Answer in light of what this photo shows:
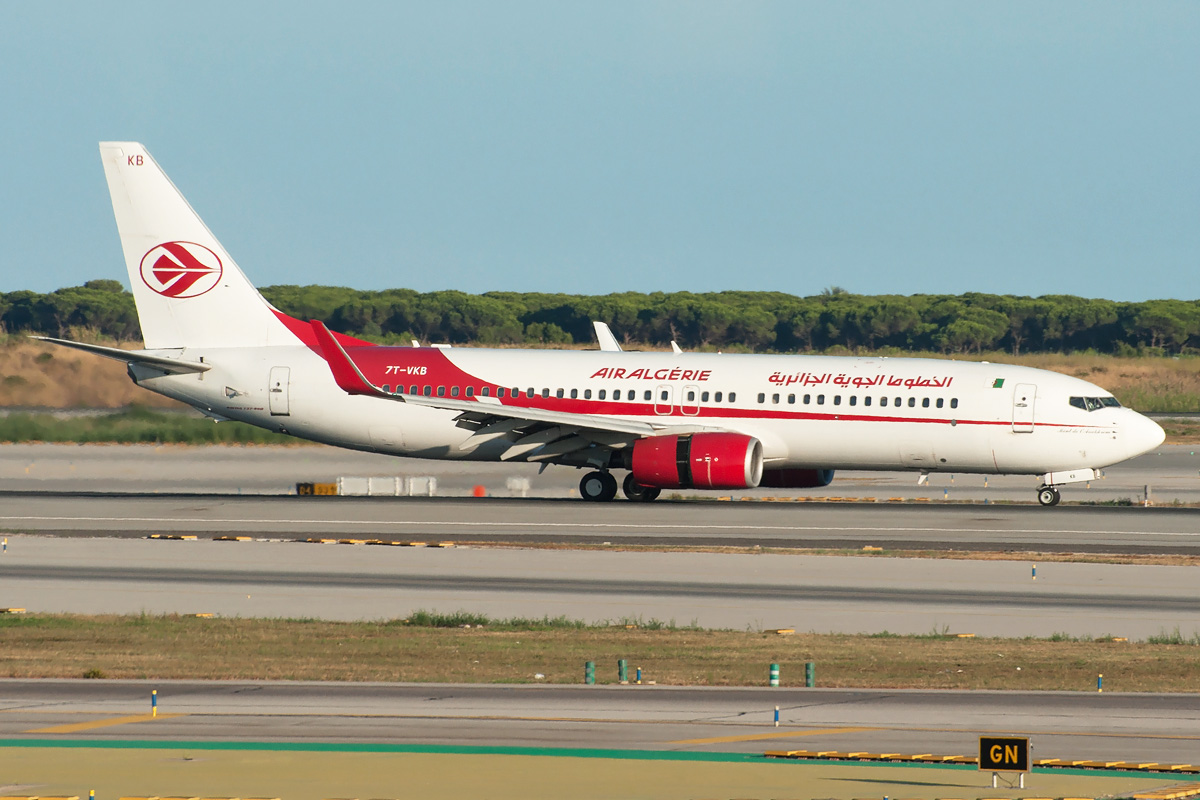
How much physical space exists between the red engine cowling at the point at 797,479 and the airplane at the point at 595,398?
65mm

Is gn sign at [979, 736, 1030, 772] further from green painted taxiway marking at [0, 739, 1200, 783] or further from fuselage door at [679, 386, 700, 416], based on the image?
fuselage door at [679, 386, 700, 416]

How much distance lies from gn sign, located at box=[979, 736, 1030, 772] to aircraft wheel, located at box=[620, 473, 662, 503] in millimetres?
31280

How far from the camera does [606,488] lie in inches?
1746

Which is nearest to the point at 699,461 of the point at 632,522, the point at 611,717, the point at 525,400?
the point at 632,522

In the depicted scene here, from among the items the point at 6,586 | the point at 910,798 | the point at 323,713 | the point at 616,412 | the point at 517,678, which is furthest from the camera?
the point at 616,412

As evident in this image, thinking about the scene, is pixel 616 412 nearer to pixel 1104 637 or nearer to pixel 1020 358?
pixel 1104 637

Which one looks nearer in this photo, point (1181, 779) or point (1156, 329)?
point (1181, 779)

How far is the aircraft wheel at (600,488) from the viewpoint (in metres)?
44.3

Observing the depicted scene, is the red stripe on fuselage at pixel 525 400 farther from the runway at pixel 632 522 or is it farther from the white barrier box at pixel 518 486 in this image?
the white barrier box at pixel 518 486

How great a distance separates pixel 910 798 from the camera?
12.8 metres

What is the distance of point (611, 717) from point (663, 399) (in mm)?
26868

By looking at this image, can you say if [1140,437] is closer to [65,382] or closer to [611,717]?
Answer: [611,717]

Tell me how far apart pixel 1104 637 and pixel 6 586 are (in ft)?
62.9

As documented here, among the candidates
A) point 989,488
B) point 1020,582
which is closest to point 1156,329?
point 989,488
